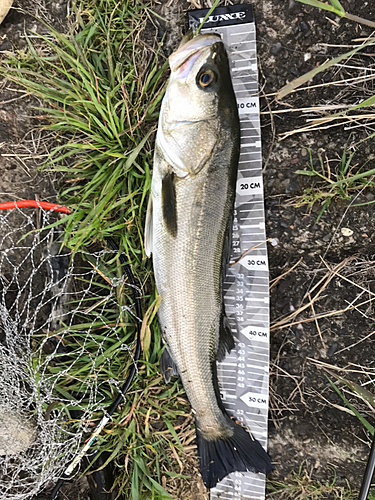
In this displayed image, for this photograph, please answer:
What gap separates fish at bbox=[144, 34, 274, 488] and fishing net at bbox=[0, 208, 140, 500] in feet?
1.44

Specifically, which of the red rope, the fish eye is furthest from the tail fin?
the fish eye

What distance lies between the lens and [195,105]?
1.98 metres

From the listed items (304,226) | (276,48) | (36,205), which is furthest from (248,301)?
(276,48)

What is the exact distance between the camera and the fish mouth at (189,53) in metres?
1.95

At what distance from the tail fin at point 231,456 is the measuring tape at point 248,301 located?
0.17 m

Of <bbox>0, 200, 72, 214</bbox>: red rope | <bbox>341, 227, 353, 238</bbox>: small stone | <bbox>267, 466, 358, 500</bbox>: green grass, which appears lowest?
<bbox>267, 466, 358, 500</bbox>: green grass

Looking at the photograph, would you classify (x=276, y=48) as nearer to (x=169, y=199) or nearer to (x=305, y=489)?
(x=169, y=199)

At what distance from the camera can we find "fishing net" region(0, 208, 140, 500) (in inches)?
90.8

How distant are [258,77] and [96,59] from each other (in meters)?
1.12

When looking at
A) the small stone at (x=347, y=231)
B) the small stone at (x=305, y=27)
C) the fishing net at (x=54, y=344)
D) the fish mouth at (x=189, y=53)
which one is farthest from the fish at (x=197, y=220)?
the small stone at (x=347, y=231)

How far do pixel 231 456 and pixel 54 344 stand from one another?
4.74ft

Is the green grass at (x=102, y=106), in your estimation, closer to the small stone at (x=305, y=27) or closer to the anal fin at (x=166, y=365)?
the anal fin at (x=166, y=365)

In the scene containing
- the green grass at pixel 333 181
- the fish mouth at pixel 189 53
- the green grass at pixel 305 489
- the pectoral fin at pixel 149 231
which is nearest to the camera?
the fish mouth at pixel 189 53

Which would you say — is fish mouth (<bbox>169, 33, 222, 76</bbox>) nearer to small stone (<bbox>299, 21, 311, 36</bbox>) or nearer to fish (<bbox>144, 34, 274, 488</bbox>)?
fish (<bbox>144, 34, 274, 488</bbox>)
